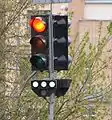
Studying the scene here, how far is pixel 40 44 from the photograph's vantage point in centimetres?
945

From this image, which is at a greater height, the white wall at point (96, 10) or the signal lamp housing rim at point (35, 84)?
the signal lamp housing rim at point (35, 84)

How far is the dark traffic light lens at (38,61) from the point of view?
945cm

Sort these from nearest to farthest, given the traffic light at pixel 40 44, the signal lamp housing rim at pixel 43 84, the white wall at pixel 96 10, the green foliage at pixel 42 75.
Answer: the traffic light at pixel 40 44 < the signal lamp housing rim at pixel 43 84 < the green foliage at pixel 42 75 < the white wall at pixel 96 10

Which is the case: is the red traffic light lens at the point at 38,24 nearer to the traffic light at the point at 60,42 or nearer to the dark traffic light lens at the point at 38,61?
the traffic light at the point at 60,42

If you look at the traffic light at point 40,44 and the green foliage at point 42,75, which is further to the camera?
the green foliage at point 42,75

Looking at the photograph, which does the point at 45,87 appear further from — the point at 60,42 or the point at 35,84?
the point at 60,42

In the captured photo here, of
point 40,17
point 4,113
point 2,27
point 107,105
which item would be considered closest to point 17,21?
point 2,27

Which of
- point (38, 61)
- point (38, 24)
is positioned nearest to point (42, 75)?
point (38, 61)

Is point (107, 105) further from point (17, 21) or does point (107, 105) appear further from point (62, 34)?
point (62, 34)

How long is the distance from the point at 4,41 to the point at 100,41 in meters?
2.61

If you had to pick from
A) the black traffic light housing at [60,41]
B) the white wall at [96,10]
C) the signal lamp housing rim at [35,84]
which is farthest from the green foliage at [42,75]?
the white wall at [96,10]

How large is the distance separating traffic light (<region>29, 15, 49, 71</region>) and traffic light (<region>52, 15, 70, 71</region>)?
0.53 ft

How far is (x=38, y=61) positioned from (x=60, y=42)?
448 millimetres

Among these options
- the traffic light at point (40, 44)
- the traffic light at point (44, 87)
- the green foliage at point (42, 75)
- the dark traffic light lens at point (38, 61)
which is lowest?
the green foliage at point (42, 75)
